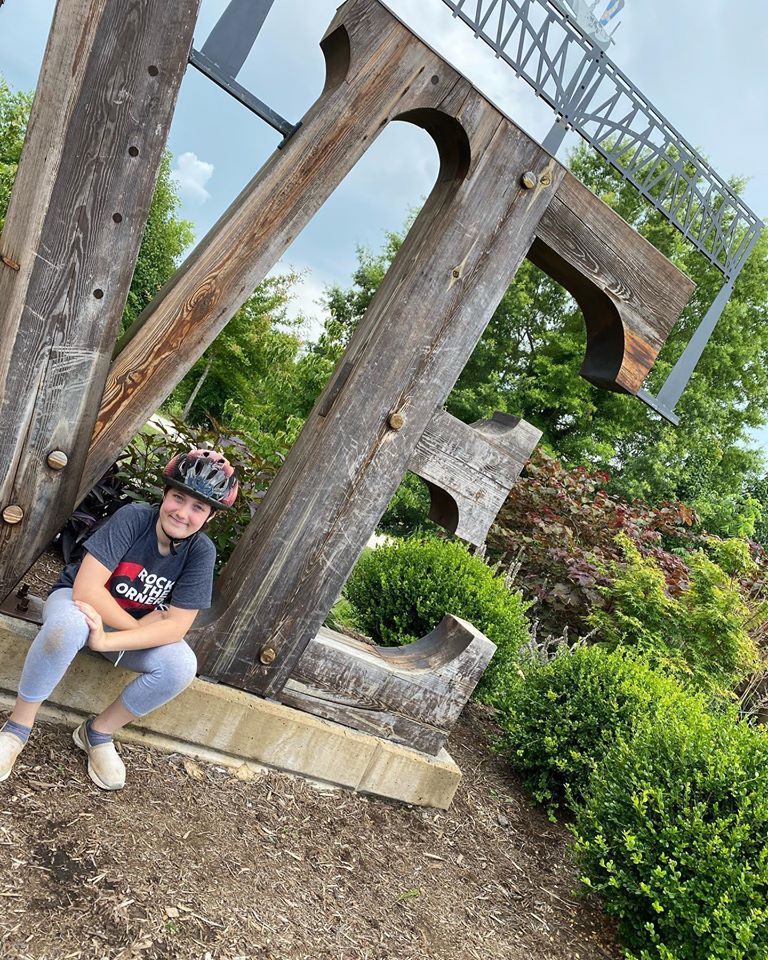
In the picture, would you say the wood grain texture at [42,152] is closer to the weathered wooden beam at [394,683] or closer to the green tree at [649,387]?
the weathered wooden beam at [394,683]

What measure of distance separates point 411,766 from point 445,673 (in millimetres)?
439

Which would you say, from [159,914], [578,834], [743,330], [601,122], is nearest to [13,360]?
[159,914]

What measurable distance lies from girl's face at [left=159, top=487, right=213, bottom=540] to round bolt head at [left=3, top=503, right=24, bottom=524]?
1.68 feet

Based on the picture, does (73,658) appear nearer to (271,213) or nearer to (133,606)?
(133,606)

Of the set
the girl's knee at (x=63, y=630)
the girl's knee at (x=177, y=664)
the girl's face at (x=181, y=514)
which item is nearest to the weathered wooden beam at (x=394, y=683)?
the girl's knee at (x=177, y=664)

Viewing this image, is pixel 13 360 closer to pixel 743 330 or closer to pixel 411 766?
pixel 411 766

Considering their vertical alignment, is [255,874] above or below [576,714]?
below

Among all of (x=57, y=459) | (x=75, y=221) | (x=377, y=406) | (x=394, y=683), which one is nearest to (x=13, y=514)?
(x=57, y=459)

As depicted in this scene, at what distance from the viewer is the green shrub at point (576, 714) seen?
12.3ft

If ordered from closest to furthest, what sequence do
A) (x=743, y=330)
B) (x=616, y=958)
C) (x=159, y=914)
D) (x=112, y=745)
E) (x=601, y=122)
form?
1. (x=159, y=914)
2. (x=112, y=745)
3. (x=616, y=958)
4. (x=601, y=122)
5. (x=743, y=330)

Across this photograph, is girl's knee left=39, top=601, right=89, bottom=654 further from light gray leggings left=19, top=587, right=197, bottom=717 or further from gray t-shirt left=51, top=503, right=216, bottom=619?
gray t-shirt left=51, top=503, right=216, bottom=619

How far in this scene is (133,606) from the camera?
2488 millimetres

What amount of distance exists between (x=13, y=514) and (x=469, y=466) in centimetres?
171

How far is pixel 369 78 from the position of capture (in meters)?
2.61
